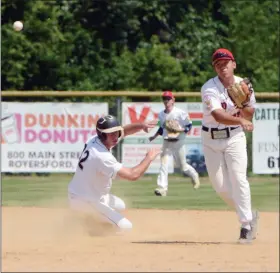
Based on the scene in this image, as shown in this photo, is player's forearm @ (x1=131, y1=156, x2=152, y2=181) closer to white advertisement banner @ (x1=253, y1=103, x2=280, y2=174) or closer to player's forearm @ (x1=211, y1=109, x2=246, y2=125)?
player's forearm @ (x1=211, y1=109, x2=246, y2=125)

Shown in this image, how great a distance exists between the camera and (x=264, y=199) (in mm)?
17344

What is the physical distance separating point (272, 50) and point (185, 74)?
237 cm

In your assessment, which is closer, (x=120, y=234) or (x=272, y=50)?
(x=120, y=234)

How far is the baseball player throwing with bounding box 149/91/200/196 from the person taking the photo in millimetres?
17281

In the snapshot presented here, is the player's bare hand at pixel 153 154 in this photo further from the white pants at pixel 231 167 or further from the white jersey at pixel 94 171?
the white pants at pixel 231 167

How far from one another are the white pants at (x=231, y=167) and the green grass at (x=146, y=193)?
4605 mm

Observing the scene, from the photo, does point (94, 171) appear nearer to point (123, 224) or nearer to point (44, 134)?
point (123, 224)

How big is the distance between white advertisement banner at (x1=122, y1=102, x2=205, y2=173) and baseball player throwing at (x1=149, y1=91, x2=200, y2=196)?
3.01m

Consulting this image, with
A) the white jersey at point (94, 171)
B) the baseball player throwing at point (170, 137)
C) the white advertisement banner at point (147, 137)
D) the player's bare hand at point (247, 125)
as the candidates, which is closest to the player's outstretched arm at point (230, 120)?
the player's bare hand at point (247, 125)

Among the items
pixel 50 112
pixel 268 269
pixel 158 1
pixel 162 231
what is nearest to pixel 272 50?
pixel 158 1

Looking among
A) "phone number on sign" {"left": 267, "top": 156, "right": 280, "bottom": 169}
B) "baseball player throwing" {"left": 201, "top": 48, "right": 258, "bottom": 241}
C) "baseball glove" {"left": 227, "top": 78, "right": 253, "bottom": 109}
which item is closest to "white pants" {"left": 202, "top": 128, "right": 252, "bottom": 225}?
"baseball player throwing" {"left": 201, "top": 48, "right": 258, "bottom": 241}

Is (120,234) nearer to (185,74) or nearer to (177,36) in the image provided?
(185,74)

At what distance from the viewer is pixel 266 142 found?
21656mm

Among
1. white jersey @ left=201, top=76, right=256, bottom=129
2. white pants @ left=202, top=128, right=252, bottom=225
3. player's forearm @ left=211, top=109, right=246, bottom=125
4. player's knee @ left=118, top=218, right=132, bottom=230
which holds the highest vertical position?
white jersey @ left=201, top=76, right=256, bottom=129
